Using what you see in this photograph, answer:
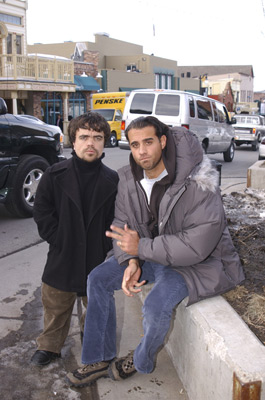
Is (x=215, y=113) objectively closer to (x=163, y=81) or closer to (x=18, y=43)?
(x=18, y=43)

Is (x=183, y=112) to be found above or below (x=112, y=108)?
below

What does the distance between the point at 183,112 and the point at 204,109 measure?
139 centimetres

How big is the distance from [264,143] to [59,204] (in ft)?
41.1

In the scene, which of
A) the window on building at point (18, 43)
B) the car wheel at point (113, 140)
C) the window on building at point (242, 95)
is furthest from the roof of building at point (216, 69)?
the car wheel at point (113, 140)

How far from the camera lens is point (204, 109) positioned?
14289 millimetres

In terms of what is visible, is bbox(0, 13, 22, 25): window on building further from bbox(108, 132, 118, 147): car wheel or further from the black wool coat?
the black wool coat

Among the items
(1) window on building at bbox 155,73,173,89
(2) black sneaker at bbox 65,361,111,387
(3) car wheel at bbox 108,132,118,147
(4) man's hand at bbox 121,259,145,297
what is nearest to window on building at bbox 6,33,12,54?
(3) car wheel at bbox 108,132,118,147

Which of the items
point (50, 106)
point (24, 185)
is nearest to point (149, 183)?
point (24, 185)

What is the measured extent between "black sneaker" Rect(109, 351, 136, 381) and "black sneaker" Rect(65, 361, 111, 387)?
57 mm

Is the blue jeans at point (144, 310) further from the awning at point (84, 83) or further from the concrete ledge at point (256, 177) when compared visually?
the awning at point (84, 83)

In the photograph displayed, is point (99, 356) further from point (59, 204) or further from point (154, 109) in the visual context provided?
point (154, 109)

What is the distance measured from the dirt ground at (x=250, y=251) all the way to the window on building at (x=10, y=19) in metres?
22.3

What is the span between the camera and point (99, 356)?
3047 mm

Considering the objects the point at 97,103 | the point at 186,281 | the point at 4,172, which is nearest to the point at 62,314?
the point at 186,281
